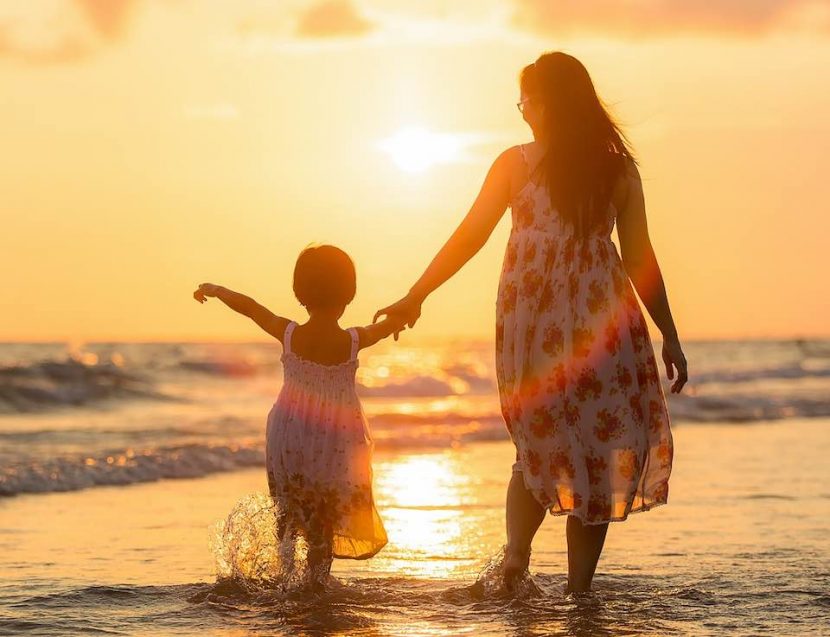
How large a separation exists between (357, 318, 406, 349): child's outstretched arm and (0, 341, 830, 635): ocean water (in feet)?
3.45

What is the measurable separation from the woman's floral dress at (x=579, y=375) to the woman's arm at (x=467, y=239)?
0.13 metres

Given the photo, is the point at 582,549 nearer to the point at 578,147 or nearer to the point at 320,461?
the point at 320,461

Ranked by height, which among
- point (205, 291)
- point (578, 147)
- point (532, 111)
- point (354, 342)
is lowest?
point (354, 342)

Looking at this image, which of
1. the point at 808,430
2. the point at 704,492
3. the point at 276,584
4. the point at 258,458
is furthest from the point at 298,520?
the point at 808,430

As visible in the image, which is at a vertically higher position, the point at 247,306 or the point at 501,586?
the point at 247,306

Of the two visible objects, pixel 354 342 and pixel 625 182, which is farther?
pixel 354 342

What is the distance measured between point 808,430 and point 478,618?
1151 cm

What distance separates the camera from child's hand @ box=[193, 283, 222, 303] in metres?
5.08

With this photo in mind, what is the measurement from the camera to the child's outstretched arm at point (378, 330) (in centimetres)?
502

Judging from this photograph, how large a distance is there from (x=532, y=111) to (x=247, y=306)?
1.39 metres

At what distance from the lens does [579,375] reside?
4.68 metres

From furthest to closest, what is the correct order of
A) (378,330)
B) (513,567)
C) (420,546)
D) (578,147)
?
1. (420,546)
2. (378,330)
3. (513,567)
4. (578,147)

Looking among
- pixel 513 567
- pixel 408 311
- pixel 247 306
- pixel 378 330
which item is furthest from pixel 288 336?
pixel 513 567

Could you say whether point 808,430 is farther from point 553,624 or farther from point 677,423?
point 553,624
